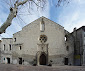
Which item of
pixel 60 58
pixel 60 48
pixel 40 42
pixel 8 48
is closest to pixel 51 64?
pixel 60 58

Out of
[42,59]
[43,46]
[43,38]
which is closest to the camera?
[43,46]

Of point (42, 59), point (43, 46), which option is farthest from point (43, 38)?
point (42, 59)

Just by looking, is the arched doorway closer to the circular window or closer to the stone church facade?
the stone church facade

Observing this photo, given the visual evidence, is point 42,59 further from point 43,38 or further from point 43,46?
point 43,38

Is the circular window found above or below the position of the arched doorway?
above

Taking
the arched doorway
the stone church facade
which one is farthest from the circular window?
the arched doorway

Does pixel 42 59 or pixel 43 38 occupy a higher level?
pixel 43 38

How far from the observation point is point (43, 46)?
15.5m

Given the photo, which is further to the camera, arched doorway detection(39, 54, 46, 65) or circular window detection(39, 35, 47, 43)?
circular window detection(39, 35, 47, 43)

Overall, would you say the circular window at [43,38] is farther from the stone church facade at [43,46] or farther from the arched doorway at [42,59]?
the arched doorway at [42,59]

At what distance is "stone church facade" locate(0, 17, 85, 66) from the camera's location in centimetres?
1506

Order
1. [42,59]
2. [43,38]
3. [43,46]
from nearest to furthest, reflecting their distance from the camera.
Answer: [43,46], [42,59], [43,38]

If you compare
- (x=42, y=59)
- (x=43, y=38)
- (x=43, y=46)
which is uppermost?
(x=43, y=38)

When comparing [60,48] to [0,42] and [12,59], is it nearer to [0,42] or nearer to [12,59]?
[12,59]
